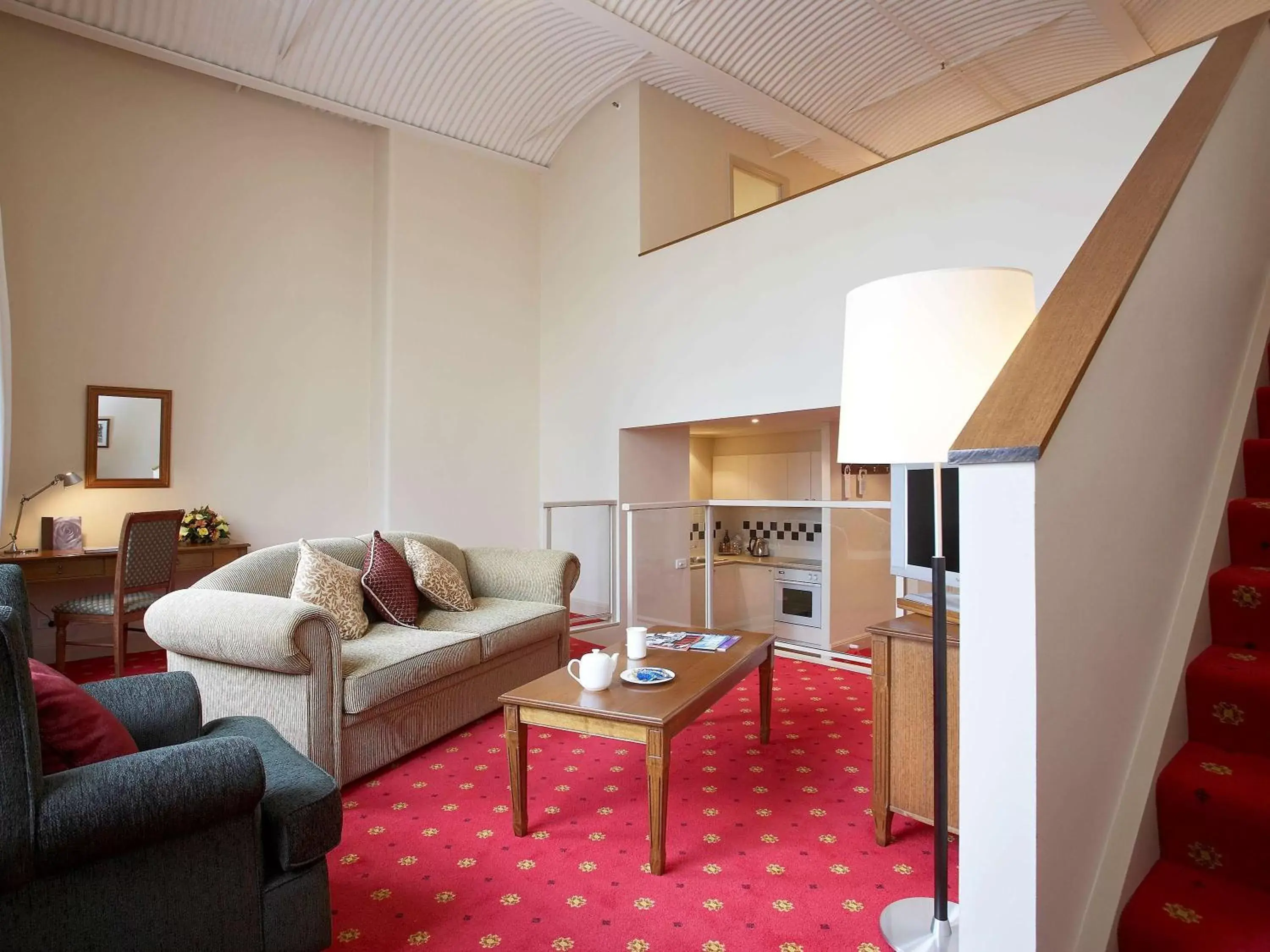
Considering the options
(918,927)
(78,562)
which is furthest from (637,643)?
(78,562)

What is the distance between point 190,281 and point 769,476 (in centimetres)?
502

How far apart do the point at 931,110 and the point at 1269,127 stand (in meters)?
4.99

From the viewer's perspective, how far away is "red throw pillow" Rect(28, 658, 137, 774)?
1.50m

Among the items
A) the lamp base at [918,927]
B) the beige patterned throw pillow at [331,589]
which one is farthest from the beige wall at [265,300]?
the lamp base at [918,927]

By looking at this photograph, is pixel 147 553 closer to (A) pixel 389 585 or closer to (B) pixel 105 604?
(B) pixel 105 604

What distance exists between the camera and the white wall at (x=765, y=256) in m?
3.64

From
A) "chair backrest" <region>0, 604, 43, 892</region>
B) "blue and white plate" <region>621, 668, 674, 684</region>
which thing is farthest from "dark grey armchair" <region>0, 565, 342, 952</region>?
"blue and white plate" <region>621, 668, 674, 684</region>

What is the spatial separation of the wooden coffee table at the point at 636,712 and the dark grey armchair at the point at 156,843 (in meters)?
0.72

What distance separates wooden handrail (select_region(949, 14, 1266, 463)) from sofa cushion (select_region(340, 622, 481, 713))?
2.28 m

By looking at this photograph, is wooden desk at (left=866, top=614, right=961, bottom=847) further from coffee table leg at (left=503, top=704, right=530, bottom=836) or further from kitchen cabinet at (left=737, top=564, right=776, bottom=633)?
kitchen cabinet at (left=737, top=564, right=776, bottom=633)

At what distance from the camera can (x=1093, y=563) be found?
1282 mm

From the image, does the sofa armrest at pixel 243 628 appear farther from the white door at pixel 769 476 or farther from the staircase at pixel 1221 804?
the white door at pixel 769 476

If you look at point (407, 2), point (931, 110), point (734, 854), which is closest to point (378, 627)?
point (734, 854)

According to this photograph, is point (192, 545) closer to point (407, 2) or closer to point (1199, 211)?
point (407, 2)
